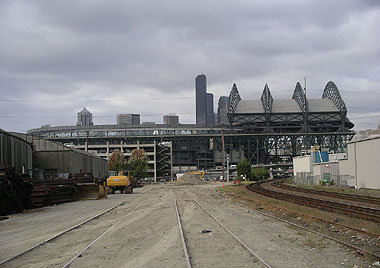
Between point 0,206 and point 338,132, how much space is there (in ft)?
439

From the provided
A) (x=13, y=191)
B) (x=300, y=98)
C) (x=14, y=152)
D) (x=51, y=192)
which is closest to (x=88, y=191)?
(x=51, y=192)

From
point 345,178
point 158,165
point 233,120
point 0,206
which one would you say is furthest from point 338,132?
point 0,206

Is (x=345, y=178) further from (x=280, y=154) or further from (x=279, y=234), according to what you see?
(x=280, y=154)

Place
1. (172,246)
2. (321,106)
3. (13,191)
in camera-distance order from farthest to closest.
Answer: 1. (321,106)
2. (13,191)
3. (172,246)

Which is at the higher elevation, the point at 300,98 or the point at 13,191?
the point at 300,98

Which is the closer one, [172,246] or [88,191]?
[172,246]

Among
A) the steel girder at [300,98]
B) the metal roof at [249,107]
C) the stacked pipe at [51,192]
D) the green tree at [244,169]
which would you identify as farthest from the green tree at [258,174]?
the stacked pipe at [51,192]

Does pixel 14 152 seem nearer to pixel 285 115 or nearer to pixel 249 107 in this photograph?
pixel 249 107

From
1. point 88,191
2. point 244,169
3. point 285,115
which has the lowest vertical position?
point 244,169


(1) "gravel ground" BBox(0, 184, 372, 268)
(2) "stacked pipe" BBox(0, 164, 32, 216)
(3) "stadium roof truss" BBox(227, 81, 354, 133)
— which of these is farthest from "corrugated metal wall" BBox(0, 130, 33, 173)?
(3) "stadium roof truss" BBox(227, 81, 354, 133)

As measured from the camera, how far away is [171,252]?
35.4ft

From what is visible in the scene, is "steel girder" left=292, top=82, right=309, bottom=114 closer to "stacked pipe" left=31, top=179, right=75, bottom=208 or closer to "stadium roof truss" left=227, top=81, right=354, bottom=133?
"stadium roof truss" left=227, top=81, right=354, bottom=133

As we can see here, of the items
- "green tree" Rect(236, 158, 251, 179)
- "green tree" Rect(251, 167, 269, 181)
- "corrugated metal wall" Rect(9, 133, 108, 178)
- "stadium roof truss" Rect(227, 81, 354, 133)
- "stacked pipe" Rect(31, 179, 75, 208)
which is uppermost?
"stadium roof truss" Rect(227, 81, 354, 133)

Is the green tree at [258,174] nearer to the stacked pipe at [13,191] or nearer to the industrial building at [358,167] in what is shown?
the industrial building at [358,167]
